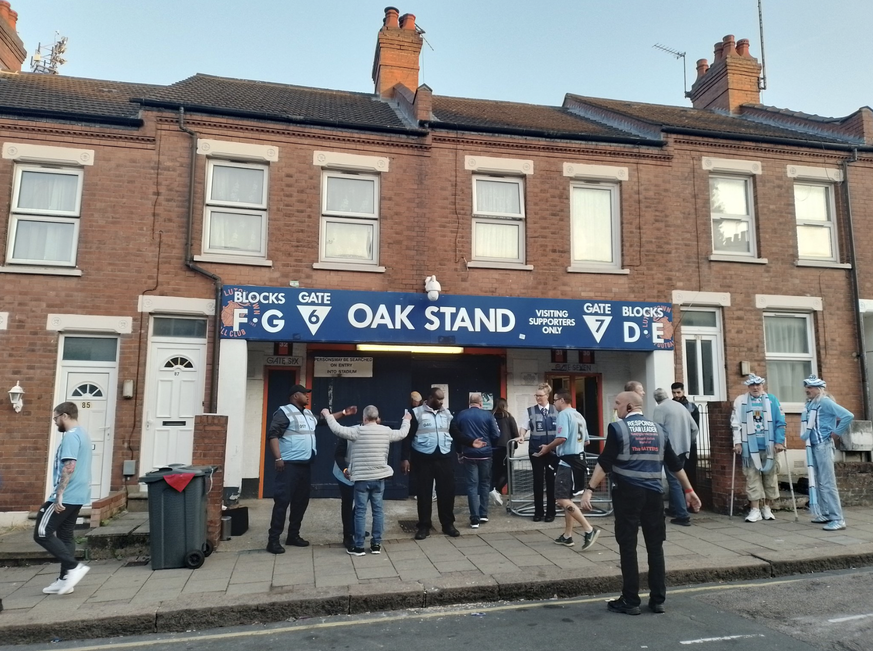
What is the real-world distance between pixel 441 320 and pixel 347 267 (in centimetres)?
177

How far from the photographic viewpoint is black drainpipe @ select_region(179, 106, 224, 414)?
9727mm

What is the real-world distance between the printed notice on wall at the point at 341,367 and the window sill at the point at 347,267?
1.52 metres

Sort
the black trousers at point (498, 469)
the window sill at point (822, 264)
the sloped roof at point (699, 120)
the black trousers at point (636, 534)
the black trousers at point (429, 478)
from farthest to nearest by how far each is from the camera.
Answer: the sloped roof at point (699, 120) < the window sill at point (822, 264) < the black trousers at point (498, 469) < the black trousers at point (429, 478) < the black trousers at point (636, 534)

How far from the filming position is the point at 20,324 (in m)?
9.42

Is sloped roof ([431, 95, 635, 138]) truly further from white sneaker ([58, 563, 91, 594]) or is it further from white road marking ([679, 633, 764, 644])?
white road marking ([679, 633, 764, 644])

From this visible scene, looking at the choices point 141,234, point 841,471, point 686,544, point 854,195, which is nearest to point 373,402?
point 141,234

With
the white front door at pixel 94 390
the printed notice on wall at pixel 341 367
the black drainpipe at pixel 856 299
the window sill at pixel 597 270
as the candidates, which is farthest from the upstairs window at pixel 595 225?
the white front door at pixel 94 390

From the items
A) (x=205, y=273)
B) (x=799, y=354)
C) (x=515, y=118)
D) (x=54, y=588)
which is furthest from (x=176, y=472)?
(x=799, y=354)

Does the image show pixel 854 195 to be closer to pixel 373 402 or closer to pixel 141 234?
pixel 373 402

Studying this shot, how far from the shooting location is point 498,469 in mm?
10352

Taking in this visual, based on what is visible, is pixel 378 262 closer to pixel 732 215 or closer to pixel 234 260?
pixel 234 260

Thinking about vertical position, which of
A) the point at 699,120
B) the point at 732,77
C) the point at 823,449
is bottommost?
the point at 823,449

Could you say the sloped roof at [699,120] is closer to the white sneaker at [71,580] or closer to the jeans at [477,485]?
the jeans at [477,485]

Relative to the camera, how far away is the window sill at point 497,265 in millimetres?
10883
